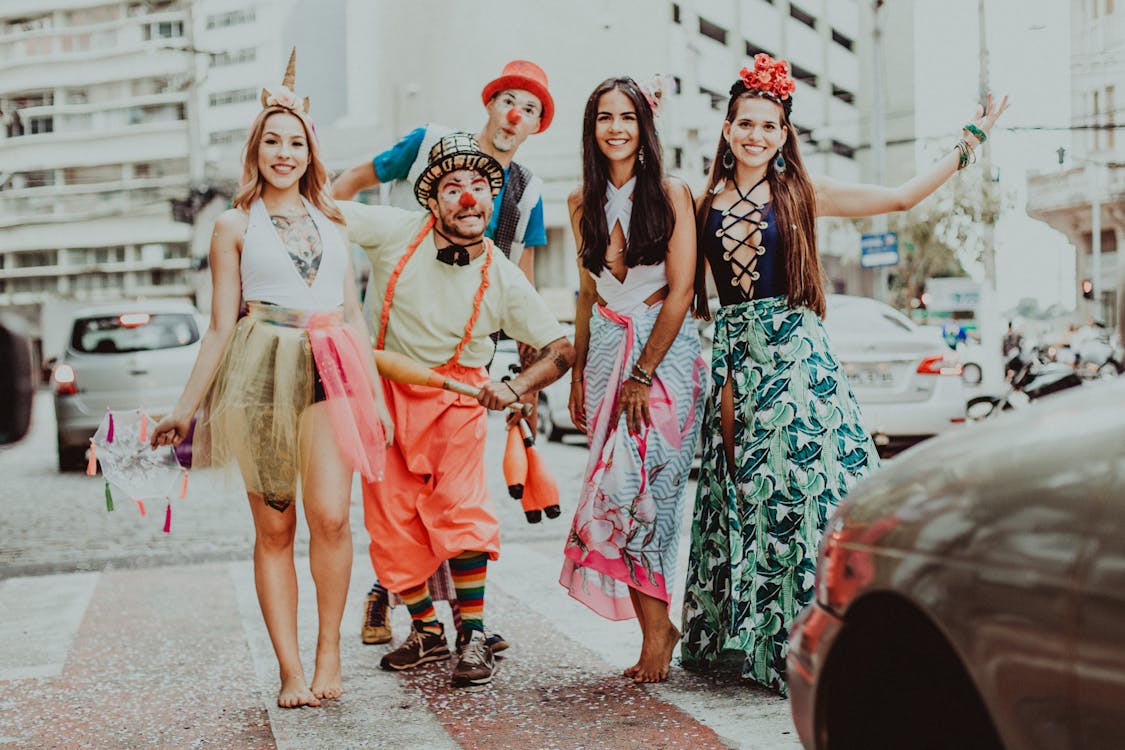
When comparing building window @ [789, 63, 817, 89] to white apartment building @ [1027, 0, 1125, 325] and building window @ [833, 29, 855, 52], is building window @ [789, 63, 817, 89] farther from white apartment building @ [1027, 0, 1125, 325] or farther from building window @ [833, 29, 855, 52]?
white apartment building @ [1027, 0, 1125, 325]

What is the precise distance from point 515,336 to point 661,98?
39.4 inches

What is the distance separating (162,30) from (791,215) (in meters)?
72.6

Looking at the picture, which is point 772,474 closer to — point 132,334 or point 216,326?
point 216,326

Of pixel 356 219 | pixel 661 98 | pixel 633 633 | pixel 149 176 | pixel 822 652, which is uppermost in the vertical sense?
pixel 149 176

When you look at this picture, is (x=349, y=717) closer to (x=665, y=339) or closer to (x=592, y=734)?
(x=592, y=734)

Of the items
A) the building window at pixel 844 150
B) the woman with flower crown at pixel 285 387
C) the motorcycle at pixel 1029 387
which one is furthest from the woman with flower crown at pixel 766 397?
the building window at pixel 844 150

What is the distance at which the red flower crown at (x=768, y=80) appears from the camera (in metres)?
4.41

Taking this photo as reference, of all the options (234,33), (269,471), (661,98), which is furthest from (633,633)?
(234,33)

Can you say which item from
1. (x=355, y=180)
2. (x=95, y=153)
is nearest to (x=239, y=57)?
(x=95, y=153)

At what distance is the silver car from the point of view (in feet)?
45.3

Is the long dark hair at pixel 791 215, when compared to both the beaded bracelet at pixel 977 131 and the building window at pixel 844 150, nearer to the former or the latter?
the beaded bracelet at pixel 977 131

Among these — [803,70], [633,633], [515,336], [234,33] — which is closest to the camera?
[515,336]

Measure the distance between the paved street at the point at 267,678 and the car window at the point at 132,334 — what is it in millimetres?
6256

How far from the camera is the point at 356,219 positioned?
186 inches
